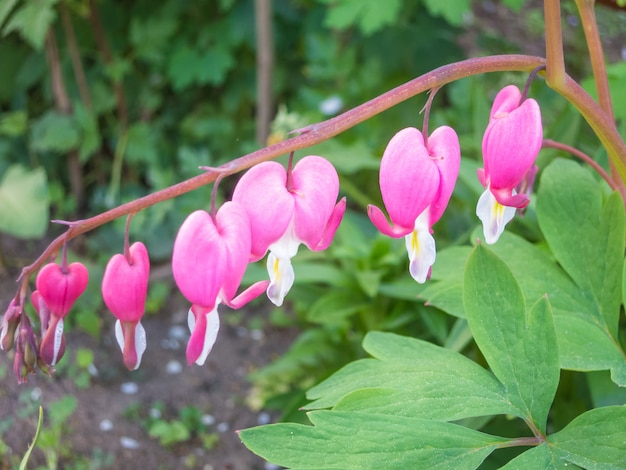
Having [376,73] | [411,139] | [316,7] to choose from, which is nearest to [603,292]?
[411,139]

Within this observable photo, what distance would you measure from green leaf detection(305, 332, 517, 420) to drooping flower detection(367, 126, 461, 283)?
161 mm

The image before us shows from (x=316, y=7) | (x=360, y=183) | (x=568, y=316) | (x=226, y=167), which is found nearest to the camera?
(x=226, y=167)

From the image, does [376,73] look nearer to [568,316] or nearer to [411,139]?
[568,316]

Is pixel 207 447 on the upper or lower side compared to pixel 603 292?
lower

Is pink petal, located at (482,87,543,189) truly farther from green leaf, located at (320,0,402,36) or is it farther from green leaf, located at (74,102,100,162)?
green leaf, located at (74,102,100,162)

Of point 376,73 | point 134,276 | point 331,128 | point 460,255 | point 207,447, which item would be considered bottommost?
point 207,447

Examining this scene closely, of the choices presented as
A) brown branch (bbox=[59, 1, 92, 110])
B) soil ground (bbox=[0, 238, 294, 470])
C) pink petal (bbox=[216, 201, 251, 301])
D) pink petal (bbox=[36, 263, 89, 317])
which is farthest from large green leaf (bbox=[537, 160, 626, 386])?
brown branch (bbox=[59, 1, 92, 110])

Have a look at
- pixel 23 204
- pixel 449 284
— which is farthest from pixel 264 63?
pixel 449 284

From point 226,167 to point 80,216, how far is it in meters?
2.18

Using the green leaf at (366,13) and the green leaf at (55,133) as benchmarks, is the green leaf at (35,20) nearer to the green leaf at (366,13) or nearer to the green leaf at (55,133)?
the green leaf at (55,133)

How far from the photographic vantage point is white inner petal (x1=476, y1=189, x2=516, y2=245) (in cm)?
74

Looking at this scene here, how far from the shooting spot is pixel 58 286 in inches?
29.3

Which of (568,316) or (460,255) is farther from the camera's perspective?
(460,255)

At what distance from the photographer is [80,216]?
106 inches
